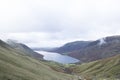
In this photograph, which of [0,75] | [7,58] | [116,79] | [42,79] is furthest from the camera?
[116,79]

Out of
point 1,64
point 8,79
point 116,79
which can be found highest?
point 116,79

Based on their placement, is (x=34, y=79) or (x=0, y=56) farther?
(x=0, y=56)

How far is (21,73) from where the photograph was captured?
299 ft

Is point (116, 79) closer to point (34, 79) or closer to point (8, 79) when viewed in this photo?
point (34, 79)

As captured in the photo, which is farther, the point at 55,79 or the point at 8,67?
the point at 55,79

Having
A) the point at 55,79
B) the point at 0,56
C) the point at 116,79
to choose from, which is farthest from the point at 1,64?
the point at 116,79

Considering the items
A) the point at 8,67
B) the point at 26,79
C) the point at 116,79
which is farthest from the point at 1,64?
the point at 116,79

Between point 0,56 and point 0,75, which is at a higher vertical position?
point 0,56

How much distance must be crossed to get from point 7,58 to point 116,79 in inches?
3887

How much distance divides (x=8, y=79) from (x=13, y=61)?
29696mm

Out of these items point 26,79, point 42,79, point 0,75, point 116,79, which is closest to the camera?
point 0,75

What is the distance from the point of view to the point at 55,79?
110750 mm

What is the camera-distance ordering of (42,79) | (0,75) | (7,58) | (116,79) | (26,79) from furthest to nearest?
(116,79) → (7,58) → (42,79) → (26,79) → (0,75)

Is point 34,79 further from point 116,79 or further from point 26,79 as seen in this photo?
point 116,79
